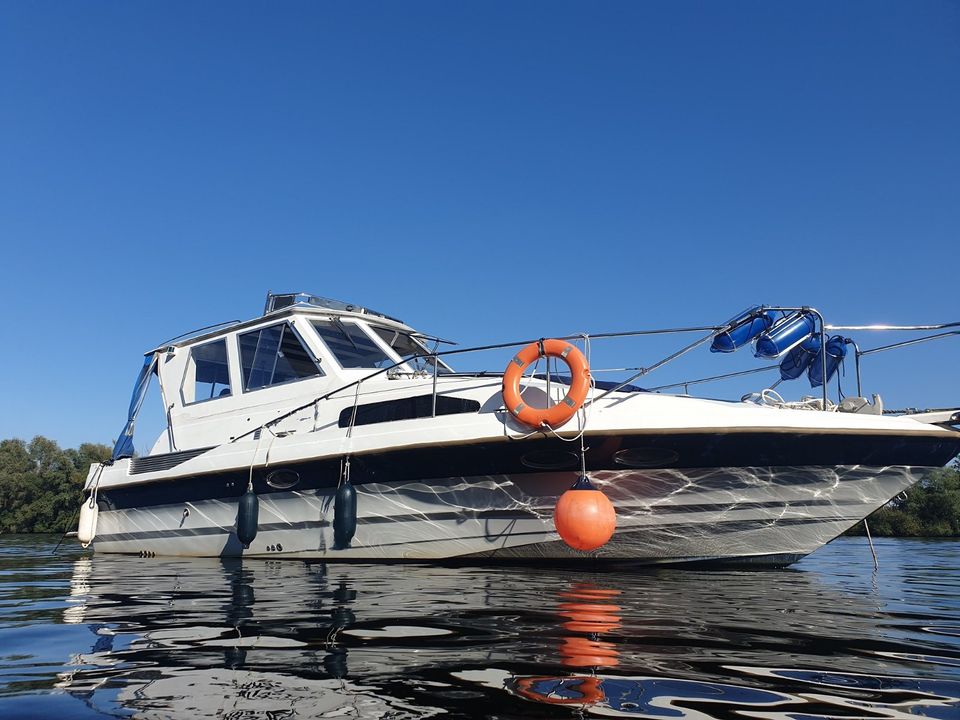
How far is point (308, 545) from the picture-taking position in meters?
8.13

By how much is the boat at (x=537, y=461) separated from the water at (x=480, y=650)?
103 centimetres

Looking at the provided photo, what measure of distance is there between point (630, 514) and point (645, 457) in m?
0.66

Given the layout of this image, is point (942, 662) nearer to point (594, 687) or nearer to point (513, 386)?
point (594, 687)

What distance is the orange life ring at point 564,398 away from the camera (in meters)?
6.67

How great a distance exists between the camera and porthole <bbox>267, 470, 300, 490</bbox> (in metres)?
8.11

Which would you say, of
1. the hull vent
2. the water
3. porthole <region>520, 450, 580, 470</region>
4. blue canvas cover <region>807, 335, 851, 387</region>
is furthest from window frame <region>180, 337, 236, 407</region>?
blue canvas cover <region>807, 335, 851, 387</region>

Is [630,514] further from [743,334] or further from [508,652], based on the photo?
[508,652]

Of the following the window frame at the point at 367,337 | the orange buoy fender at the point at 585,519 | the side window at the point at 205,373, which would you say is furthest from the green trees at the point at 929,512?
the side window at the point at 205,373

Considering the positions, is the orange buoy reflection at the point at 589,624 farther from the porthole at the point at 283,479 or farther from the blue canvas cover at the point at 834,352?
the blue canvas cover at the point at 834,352

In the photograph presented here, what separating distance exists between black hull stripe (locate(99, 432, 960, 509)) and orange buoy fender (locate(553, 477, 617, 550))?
0.80m

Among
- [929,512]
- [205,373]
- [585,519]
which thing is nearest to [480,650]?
[585,519]

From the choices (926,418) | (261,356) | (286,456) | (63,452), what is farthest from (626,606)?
(63,452)

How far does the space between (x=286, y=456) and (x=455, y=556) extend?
236 cm

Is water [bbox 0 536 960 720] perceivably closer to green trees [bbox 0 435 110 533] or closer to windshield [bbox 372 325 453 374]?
windshield [bbox 372 325 453 374]
